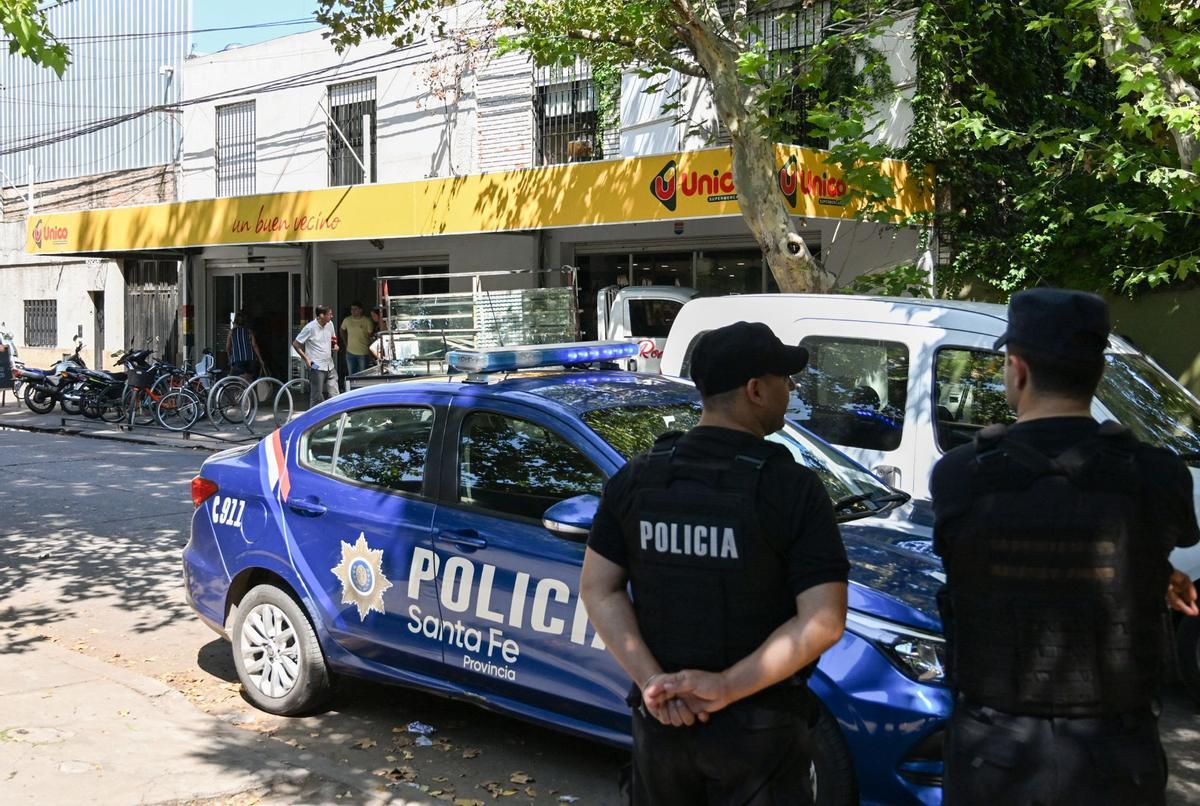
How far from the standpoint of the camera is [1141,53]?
28.7 ft

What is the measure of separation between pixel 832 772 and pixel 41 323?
96.6 ft

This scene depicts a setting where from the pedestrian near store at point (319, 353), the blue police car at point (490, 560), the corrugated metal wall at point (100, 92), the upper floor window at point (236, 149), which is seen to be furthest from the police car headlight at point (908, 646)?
the corrugated metal wall at point (100, 92)

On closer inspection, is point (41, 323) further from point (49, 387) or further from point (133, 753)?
point (133, 753)

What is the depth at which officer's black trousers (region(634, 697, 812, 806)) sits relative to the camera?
2549mm

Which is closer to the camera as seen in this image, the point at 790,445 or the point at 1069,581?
the point at 1069,581

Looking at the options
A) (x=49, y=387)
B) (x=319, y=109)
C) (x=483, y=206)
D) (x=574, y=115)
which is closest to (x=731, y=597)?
(x=483, y=206)

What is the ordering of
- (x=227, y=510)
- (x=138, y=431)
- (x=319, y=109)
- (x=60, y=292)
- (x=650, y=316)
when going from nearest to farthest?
(x=227, y=510) → (x=650, y=316) → (x=138, y=431) → (x=319, y=109) → (x=60, y=292)

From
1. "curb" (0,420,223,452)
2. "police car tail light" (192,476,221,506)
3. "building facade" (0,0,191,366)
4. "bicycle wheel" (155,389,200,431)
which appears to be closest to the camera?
"police car tail light" (192,476,221,506)

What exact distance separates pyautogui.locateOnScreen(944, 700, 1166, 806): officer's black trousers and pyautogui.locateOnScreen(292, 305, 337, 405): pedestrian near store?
15433 millimetres

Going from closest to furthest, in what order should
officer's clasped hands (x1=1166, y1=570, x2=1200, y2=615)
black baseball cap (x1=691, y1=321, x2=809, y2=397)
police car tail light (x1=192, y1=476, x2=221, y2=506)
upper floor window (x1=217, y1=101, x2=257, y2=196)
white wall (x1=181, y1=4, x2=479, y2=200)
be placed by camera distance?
officer's clasped hands (x1=1166, y1=570, x2=1200, y2=615), black baseball cap (x1=691, y1=321, x2=809, y2=397), police car tail light (x1=192, y1=476, x2=221, y2=506), white wall (x1=181, y1=4, x2=479, y2=200), upper floor window (x1=217, y1=101, x2=257, y2=196)

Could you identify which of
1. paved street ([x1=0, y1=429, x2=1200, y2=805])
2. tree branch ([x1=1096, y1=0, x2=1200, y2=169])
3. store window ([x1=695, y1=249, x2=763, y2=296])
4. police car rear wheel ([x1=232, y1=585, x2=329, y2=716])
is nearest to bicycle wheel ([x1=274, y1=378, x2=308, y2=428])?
store window ([x1=695, y1=249, x2=763, y2=296])

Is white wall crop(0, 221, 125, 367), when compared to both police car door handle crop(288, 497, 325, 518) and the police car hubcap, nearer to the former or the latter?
the police car hubcap

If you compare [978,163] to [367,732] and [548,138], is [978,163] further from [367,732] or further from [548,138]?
[367,732]

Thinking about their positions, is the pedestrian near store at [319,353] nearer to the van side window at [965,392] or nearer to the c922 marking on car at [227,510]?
the c922 marking on car at [227,510]
